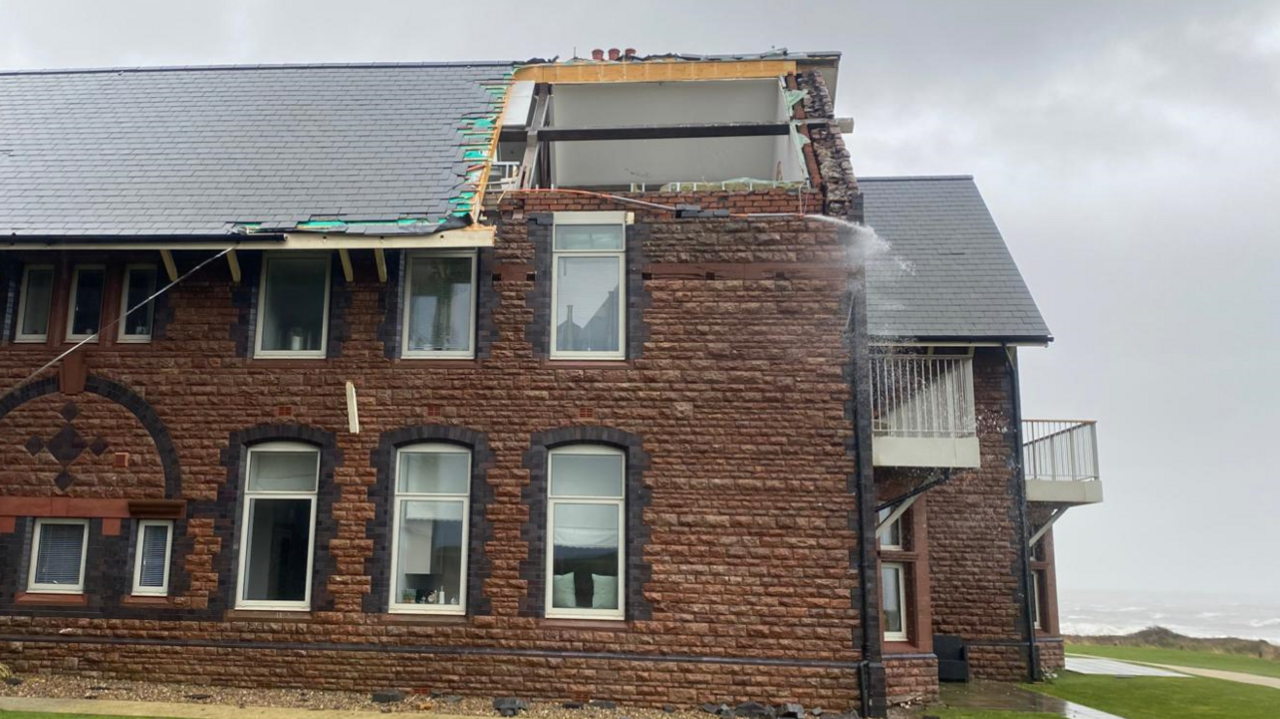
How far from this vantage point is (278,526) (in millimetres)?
11578

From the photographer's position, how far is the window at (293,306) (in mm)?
11922

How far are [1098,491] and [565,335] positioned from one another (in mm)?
10108

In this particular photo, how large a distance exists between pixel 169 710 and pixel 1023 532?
41.6 feet

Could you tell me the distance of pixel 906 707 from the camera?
1220 cm

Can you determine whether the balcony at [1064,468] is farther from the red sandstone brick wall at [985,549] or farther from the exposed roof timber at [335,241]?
the exposed roof timber at [335,241]

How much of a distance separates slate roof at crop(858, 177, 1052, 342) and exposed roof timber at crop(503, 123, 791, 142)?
384cm

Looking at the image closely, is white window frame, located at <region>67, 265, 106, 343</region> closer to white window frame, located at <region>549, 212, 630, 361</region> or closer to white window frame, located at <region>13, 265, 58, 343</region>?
white window frame, located at <region>13, 265, 58, 343</region>

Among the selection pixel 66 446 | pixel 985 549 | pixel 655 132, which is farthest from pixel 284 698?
pixel 985 549

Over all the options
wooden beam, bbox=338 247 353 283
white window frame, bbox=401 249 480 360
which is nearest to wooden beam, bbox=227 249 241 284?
wooden beam, bbox=338 247 353 283

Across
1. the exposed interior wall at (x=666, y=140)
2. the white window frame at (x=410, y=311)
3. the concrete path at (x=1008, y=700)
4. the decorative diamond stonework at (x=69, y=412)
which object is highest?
the exposed interior wall at (x=666, y=140)

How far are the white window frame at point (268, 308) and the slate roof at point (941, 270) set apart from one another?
8.26 meters

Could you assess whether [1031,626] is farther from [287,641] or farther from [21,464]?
[21,464]

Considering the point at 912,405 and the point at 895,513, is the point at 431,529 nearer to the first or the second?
the point at 895,513

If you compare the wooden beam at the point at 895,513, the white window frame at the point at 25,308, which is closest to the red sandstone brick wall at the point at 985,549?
the wooden beam at the point at 895,513
